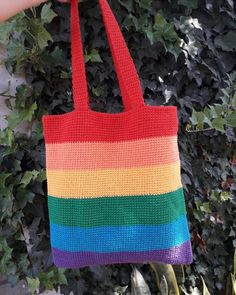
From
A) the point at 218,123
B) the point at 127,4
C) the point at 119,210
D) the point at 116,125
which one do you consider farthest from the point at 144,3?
the point at 119,210

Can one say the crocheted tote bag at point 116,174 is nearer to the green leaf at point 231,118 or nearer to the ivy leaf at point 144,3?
the ivy leaf at point 144,3

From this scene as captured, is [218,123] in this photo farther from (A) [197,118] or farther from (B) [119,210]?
(B) [119,210]

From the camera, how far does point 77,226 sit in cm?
72

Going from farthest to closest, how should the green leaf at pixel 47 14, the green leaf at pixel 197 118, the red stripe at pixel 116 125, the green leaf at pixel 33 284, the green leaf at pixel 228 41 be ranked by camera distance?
the green leaf at pixel 228 41
the green leaf at pixel 197 118
the green leaf at pixel 33 284
the green leaf at pixel 47 14
the red stripe at pixel 116 125

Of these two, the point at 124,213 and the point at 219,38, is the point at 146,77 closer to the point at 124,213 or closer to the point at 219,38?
the point at 219,38

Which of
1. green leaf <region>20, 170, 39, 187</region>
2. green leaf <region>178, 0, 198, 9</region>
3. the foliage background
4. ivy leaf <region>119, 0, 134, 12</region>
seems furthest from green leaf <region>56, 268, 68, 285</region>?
green leaf <region>178, 0, 198, 9</region>

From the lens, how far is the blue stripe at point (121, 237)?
72 cm

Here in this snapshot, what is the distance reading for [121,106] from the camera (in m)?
1.15

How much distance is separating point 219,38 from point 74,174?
2.90 feet

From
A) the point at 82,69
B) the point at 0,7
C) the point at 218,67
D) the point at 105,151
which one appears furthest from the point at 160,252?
the point at 218,67

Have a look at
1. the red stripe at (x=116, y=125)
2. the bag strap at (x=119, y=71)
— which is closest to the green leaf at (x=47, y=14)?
the bag strap at (x=119, y=71)

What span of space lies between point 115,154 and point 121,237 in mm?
146

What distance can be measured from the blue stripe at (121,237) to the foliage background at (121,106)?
36 centimetres

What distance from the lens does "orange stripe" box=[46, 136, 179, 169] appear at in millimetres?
707
